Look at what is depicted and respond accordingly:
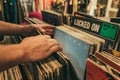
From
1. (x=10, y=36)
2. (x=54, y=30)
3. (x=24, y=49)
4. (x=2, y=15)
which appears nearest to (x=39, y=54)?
(x=24, y=49)

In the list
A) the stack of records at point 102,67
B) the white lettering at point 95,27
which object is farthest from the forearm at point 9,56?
the white lettering at point 95,27

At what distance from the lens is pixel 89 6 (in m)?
2.50

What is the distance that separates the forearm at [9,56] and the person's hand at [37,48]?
0.06 ft

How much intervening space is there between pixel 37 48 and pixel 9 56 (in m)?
0.11

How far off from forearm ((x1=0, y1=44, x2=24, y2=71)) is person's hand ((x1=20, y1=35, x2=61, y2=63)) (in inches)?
0.7

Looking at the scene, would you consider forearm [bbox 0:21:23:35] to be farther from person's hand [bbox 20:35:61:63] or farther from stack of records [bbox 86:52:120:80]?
stack of records [bbox 86:52:120:80]

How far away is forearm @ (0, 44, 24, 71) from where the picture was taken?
1.43 feet

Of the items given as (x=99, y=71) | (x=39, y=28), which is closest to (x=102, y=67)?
(x=99, y=71)

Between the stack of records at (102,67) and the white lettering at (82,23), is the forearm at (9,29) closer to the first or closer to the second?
the white lettering at (82,23)

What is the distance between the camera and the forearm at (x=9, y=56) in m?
0.44

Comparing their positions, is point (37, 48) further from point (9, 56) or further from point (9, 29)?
point (9, 29)

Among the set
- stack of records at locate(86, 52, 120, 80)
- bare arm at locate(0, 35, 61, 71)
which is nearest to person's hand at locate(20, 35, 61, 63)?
bare arm at locate(0, 35, 61, 71)

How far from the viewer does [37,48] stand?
527 mm

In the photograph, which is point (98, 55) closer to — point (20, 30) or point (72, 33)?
point (72, 33)
